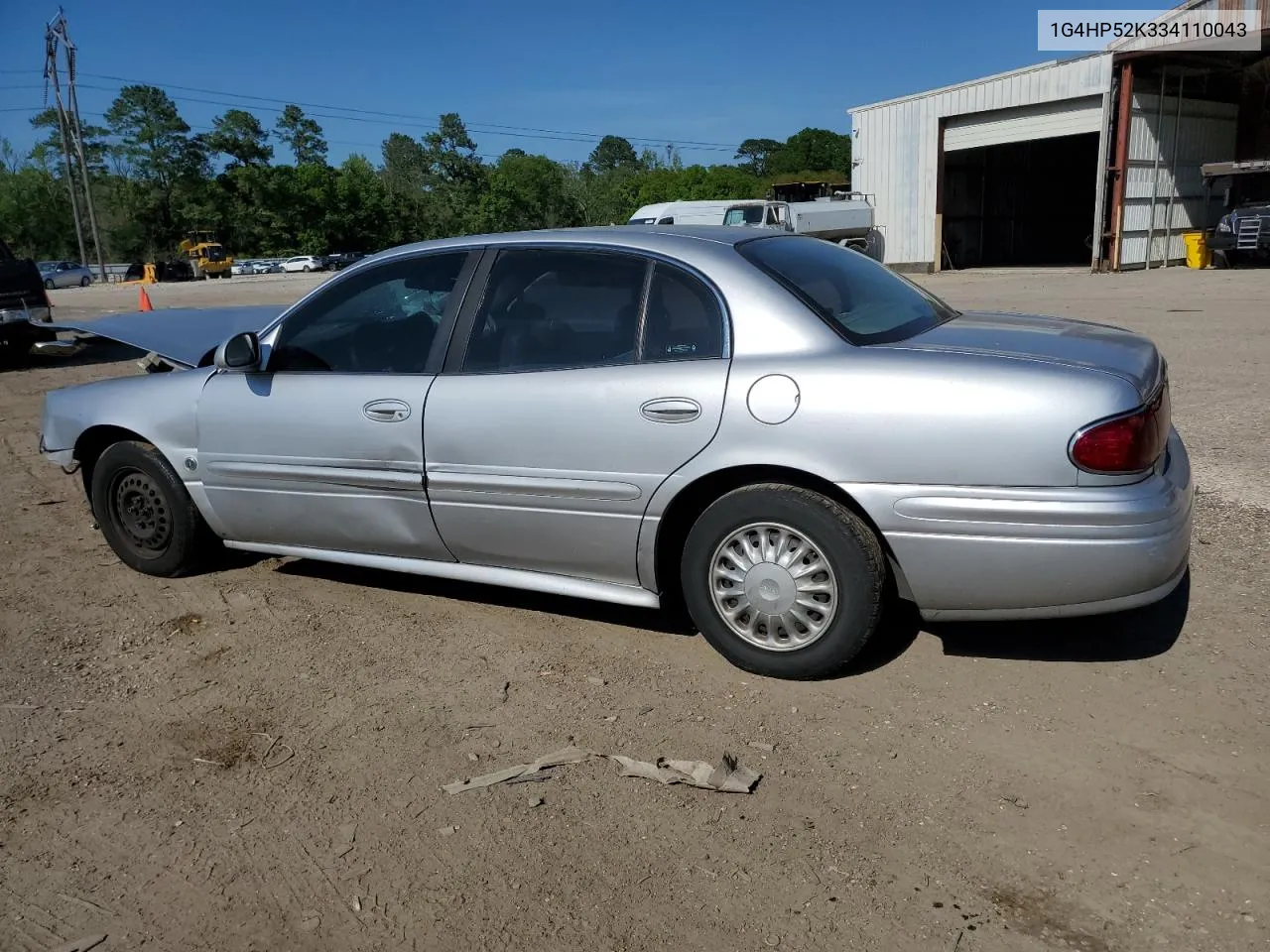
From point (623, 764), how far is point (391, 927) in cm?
88

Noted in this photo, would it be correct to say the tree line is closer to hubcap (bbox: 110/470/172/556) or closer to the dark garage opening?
the dark garage opening

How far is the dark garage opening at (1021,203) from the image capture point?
3481cm

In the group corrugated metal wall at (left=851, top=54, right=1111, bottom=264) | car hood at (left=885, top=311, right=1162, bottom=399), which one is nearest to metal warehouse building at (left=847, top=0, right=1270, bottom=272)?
corrugated metal wall at (left=851, top=54, right=1111, bottom=264)

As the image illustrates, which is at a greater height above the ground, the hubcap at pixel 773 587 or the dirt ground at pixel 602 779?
the hubcap at pixel 773 587

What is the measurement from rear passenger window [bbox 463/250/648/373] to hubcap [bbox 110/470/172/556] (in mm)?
1889

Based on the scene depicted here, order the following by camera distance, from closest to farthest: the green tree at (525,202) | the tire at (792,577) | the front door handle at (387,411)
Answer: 1. the tire at (792,577)
2. the front door handle at (387,411)
3. the green tree at (525,202)

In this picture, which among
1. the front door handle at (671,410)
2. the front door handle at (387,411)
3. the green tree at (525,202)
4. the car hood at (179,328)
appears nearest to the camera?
the front door handle at (671,410)

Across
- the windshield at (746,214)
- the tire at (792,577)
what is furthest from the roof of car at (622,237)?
the windshield at (746,214)

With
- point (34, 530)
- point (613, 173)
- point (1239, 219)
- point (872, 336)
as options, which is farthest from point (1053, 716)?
point (613, 173)

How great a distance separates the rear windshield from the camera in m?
3.58

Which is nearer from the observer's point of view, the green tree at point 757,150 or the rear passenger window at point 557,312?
the rear passenger window at point 557,312

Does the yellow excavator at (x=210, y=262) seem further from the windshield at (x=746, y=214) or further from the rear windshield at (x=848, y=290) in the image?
the rear windshield at (x=848, y=290)

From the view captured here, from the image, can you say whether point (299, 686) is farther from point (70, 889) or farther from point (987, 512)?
point (987, 512)

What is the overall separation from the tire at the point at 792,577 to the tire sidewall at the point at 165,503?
98.0 inches
